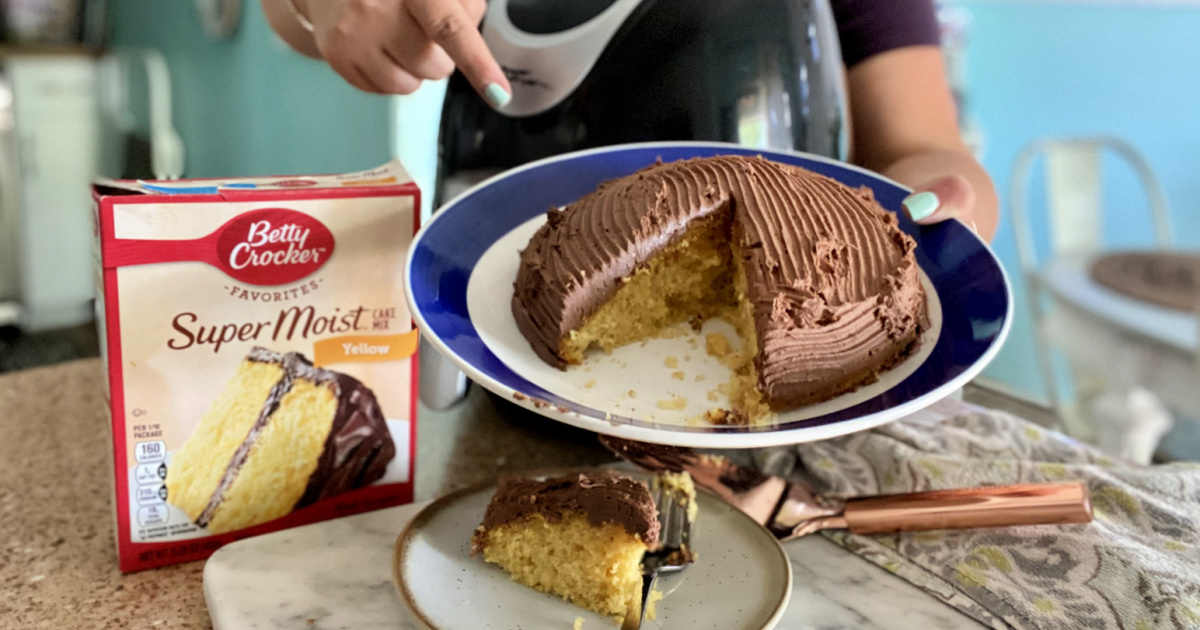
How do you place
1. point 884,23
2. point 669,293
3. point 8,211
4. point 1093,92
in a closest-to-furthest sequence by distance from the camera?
1. point 669,293
2. point 884,23
3. point 8,211
4. point 1093,92

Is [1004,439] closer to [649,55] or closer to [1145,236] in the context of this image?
[649,55]

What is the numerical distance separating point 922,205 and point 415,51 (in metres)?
0.53

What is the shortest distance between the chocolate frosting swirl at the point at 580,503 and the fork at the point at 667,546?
37 millimetres

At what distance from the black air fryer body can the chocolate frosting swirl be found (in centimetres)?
44

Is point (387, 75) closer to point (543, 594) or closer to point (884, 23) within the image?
point (543, 594)

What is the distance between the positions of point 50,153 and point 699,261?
3.62 m

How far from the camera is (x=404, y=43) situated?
2.88ft

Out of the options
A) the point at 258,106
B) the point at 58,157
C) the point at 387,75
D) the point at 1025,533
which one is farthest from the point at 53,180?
the point at 1025,533

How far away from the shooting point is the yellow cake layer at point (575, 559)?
28.3 inches

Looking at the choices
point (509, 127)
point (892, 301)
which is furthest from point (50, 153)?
point (892, 301)

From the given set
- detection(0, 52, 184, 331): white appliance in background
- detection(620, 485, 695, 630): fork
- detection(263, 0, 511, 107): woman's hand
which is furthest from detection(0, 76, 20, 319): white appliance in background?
detection(620, 485, 695, 630): fork

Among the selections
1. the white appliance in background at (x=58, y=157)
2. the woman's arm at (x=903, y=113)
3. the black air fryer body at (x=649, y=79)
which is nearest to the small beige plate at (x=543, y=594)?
the black air fryer body at (x=649, y=79)

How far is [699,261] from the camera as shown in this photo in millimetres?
940

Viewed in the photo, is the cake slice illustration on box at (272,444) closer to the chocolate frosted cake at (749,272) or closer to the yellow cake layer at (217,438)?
the yellow cake layer at (217,438)
